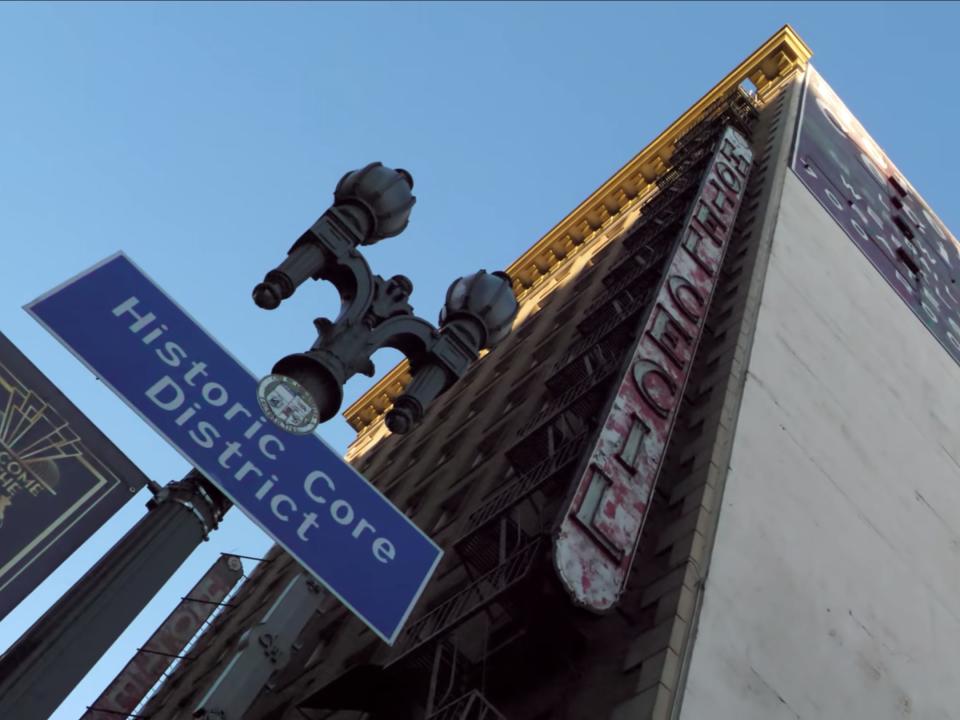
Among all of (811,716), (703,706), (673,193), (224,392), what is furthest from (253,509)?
(673,193)

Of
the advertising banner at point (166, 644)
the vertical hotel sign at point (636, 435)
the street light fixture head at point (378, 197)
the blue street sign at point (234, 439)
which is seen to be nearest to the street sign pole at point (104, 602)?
the blue street sign at point (234, 439)

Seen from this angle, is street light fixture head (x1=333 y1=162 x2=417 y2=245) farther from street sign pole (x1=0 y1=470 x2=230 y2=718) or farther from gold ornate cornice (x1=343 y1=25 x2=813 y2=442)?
gold ornate cornice (x1=343 y1=25 x2=813 y2=442)

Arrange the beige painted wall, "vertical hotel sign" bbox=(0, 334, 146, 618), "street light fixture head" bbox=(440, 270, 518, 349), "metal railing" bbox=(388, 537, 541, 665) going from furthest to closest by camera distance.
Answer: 1. the beige painted wall
2. "metal railing" bbox=(388, 537, 541, 665)
3. "street light fixture head" bbox=(440, 270, 518, 349)
4. "vertical hotel sign" bbox=(0, 334, 146, 618)

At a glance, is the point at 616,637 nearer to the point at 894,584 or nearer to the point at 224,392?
the point at 894,584

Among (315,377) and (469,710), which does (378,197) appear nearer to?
(315,377)

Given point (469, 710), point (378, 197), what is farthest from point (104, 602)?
point (469, 710)

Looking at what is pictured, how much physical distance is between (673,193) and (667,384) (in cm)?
1793

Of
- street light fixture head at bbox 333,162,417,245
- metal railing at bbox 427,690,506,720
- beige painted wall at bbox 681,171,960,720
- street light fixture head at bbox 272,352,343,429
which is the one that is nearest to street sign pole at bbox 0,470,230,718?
street light fixture head at bbox 272,352,343,429

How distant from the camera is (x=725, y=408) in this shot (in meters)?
23.6

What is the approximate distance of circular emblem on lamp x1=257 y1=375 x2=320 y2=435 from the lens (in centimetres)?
807

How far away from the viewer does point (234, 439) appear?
7.72m

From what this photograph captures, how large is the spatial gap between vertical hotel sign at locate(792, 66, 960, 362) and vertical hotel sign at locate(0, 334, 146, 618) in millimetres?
35257

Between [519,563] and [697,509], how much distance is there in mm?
3442

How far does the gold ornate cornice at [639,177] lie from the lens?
52.9 metres
